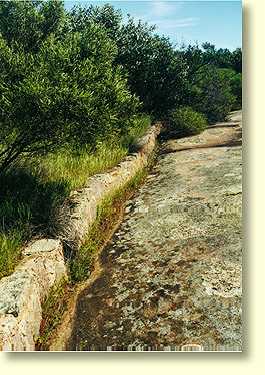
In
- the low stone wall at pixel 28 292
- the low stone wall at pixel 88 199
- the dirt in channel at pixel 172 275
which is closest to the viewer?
the low stone wall at pixel 28 292

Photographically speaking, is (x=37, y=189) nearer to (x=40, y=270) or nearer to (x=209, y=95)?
(x=40, y=270)

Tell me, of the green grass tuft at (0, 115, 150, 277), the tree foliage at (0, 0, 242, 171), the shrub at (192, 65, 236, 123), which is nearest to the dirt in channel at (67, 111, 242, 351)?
the green grass tuft at (0, 115, 150, 277)

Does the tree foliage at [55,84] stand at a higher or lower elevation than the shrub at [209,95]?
lower

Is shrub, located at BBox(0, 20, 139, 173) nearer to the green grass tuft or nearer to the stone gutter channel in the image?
the green grass tuft

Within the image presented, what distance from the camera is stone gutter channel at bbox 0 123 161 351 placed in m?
3.85

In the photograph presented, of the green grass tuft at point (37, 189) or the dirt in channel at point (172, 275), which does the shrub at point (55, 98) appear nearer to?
the green grass tuft at point (37, 189)

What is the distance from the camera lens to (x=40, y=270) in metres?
4.57

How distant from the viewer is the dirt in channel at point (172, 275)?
426 cm

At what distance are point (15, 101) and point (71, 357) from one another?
2.55 metres

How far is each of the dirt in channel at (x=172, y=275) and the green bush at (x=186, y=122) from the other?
341 cm

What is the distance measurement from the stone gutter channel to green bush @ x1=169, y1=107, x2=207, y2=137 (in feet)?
13.2

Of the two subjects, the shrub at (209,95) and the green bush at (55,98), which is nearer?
the green bush at (55,98)

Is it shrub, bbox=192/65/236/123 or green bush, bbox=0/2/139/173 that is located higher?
shrub, bbox=192/65/236/123

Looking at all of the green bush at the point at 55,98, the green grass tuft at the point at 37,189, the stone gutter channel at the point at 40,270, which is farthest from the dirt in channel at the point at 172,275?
the green bush at the point at 55,98
